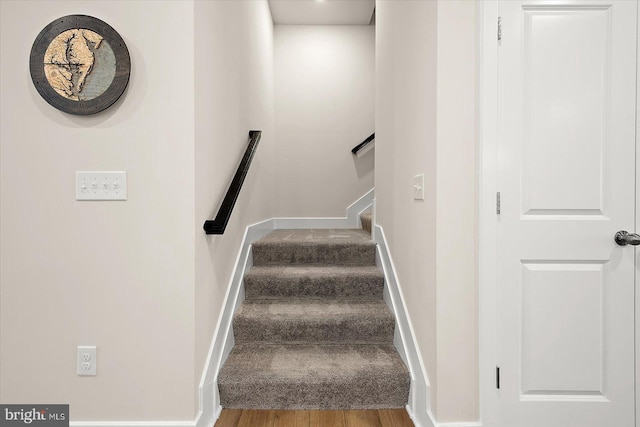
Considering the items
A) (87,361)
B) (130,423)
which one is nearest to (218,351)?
(130,423)

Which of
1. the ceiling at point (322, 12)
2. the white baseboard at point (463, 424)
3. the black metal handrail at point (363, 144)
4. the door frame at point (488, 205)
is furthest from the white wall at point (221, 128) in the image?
the black metal handrail at point (363, 144)

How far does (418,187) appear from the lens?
173 cm

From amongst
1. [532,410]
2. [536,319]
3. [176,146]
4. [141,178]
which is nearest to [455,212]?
[536,319]

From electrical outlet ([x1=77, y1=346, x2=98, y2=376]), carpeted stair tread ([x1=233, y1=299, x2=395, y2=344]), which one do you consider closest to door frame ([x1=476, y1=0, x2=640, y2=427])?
carpeted stair tread ([x1=233, y1=299, x2=395, y2=344])

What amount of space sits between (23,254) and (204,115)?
101 centimetres

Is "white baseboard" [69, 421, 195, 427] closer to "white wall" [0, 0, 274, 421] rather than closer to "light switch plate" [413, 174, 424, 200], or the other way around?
"white wall" [0, 0, 274, 421]

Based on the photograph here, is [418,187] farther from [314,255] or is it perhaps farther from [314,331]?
[314,255]

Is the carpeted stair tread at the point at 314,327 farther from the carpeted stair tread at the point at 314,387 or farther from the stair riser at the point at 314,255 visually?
the stair riser at the point at 314,255

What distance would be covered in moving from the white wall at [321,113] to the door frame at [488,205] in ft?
8.65

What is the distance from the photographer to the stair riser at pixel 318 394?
173 centimetres

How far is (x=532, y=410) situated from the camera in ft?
4.89

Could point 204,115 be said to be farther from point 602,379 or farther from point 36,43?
point 602,379

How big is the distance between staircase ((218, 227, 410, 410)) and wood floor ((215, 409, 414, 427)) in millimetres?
33

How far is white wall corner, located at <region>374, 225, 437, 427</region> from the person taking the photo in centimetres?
160
